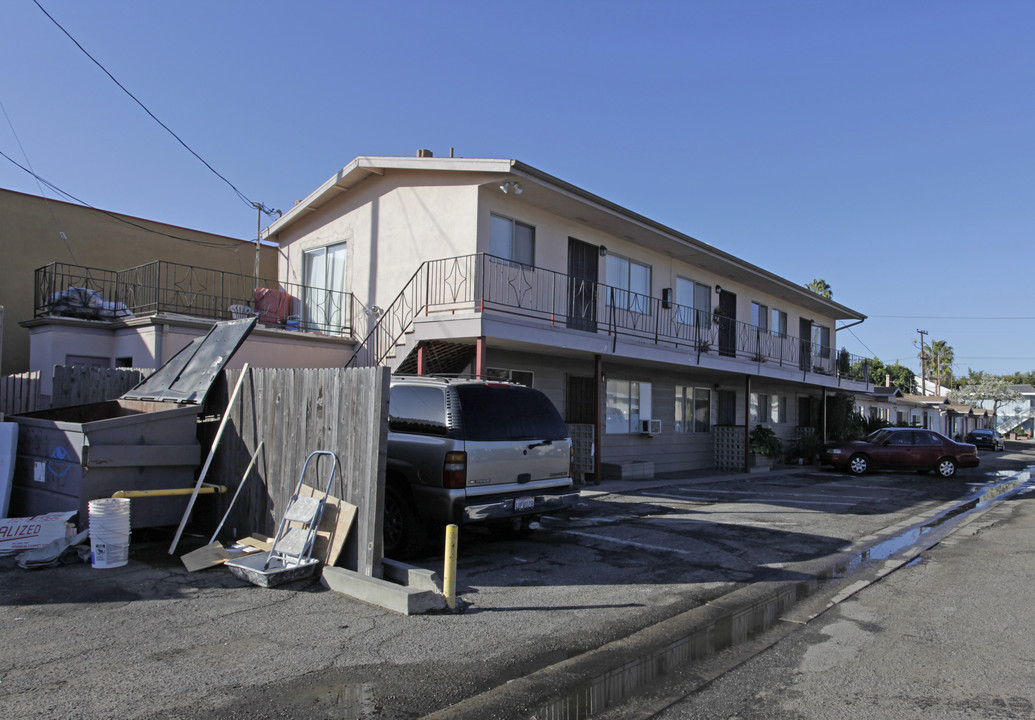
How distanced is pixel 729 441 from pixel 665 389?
3.18 metres

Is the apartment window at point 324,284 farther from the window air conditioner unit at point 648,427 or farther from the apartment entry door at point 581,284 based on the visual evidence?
the window air conditioner unit at point 648,427

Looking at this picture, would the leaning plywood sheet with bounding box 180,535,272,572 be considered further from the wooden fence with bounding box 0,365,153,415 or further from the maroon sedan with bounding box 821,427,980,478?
the maroon sedan with bounding box 821,427,980,478

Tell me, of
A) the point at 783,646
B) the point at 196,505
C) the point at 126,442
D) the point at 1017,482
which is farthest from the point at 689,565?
the point at 1017,482

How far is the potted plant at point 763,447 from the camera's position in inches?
813

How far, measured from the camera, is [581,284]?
15.3m

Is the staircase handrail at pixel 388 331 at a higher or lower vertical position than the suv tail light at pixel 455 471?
higher

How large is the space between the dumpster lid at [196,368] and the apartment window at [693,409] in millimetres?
14089

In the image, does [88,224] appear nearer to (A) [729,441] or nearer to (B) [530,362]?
(B) [530,362]

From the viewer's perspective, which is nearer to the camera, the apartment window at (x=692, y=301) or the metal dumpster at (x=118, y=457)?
the metal dumpster at (x=118, y=457)

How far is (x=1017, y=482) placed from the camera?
20.2 metres

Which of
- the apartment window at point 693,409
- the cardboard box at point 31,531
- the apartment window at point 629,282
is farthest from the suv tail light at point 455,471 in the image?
the apartment window at point 693,409

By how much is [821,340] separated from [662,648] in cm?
2702

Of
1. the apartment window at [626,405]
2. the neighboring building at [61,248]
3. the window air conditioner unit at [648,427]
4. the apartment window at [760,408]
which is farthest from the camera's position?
the apartment window at [760,408]

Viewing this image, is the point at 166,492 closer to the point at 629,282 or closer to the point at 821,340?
the point at 629,282
